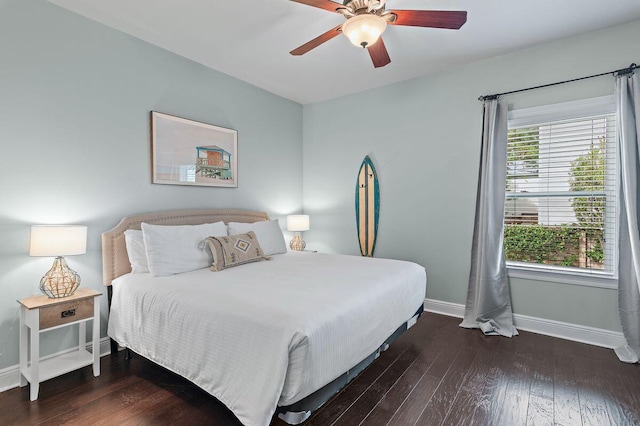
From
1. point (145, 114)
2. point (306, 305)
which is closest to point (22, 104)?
point (145, 114)

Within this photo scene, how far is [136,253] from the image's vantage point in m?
2.69

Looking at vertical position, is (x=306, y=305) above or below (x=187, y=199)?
below

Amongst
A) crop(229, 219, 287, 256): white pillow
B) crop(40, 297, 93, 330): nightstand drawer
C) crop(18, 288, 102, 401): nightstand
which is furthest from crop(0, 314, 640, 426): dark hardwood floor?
crop(229, 219, 287, 256): white pillow

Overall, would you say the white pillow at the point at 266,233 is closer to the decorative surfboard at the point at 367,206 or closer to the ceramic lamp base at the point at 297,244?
the ceramic lamp base at the point at 297,244

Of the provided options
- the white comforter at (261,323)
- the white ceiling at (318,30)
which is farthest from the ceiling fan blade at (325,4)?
the white comforter at (261,323)

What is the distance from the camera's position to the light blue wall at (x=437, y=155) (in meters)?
2.92

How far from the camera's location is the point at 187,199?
3.39 m

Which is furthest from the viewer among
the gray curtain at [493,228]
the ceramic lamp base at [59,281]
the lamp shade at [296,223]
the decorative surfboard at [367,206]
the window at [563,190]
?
the lamp shade at [296,223]

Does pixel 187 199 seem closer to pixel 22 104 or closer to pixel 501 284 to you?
pixel 22 104

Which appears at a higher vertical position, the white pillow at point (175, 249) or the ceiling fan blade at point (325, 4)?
the ceiling fan blade at point (325, 4)

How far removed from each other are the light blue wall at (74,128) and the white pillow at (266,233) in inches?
19.9

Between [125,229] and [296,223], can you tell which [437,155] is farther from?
[125,229]

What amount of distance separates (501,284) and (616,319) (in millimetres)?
890

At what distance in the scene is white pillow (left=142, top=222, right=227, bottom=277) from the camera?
2.57 metres
